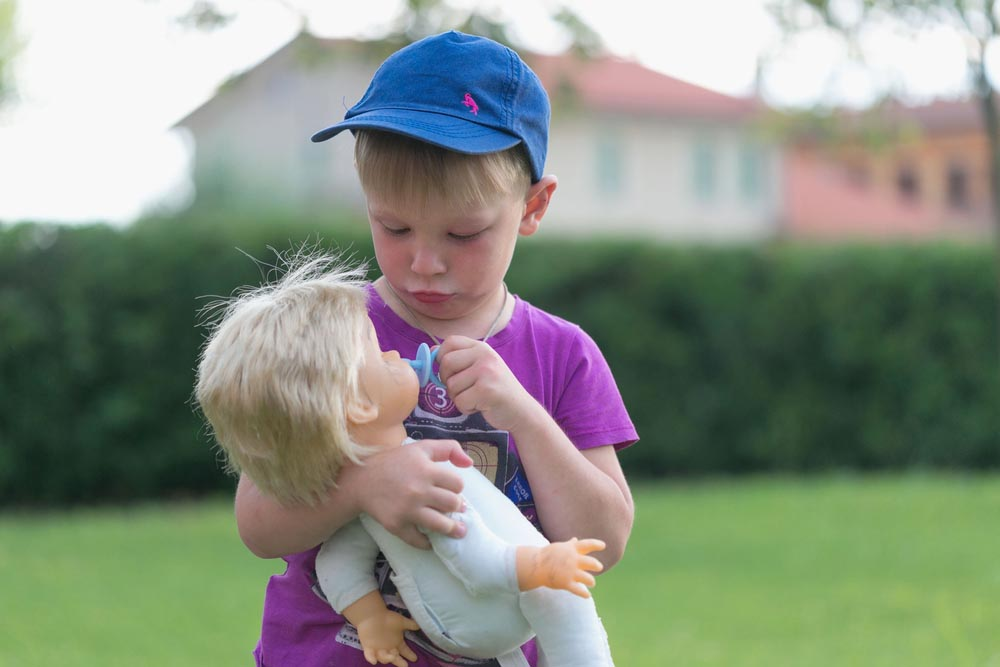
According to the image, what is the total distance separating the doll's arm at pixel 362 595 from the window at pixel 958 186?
151ft

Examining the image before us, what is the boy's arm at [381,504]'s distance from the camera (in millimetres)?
1980

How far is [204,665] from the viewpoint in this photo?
6.35 m

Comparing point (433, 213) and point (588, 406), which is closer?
point (433, 213)

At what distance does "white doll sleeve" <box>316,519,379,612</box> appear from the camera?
2107 millimetres

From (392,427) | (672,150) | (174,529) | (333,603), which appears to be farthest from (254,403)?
(672,150)

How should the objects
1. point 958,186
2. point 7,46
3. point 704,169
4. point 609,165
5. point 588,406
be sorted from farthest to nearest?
1. point 958,186
2. point 704,169
3. point 609,165
4. point 7,46
5. point 588,406

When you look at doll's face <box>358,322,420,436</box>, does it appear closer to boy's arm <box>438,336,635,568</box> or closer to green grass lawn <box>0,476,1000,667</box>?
boy's arm <box>438,336,635,568</box>

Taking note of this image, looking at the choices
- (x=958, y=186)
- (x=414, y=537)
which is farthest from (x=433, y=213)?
(x=958, y=186)

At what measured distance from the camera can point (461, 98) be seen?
2.19 meters

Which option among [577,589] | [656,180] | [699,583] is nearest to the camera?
[577,589]

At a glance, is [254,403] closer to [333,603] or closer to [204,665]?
[333,603]

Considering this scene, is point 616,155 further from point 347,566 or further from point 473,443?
point 347,566

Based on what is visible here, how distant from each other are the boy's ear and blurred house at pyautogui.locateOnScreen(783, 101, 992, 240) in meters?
33.6

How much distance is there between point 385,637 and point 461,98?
0.94 meters
